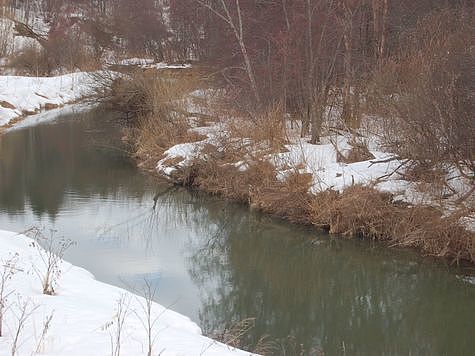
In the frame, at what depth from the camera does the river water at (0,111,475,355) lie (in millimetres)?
7906

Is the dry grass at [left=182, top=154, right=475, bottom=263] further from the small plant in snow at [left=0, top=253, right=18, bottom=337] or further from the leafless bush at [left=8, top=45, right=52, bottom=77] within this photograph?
the leafless bush at [left=8, top=45, right=52, bottom=77]

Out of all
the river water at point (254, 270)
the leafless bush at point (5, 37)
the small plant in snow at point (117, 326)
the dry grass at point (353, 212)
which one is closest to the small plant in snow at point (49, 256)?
the river water at point (254, 270)

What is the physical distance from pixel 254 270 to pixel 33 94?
25202 millimetres

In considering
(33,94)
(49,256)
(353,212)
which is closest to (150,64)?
(33,94)

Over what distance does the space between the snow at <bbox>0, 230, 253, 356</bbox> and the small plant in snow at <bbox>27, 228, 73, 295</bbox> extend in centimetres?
9

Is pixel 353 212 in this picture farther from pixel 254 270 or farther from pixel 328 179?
pixel 254 270

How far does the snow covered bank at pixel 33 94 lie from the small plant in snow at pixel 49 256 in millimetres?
16485

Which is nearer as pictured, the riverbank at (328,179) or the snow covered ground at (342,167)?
the riverbank at (328,179)

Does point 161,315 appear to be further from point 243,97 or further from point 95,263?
point 243,97

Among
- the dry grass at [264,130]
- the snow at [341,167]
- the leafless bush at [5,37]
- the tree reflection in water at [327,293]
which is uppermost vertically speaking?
the leafless bush at [5,37]

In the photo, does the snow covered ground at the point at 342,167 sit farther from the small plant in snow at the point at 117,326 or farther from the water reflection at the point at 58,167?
the small plant in snow at the point at 117,326

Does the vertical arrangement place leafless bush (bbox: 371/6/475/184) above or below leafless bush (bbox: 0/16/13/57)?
below

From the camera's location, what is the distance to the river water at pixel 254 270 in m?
7.91

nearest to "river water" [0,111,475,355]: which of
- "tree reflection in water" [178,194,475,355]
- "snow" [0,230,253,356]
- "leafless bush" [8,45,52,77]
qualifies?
"tree reflection in water" [178,194,475,355]
